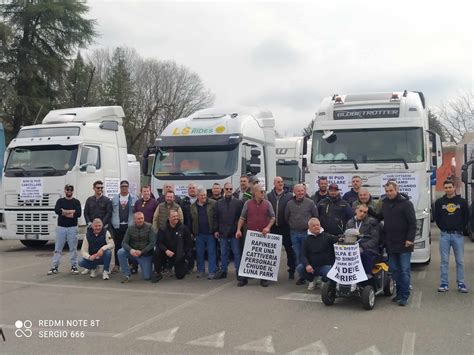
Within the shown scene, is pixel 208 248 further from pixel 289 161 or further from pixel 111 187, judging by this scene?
pixel 289 161

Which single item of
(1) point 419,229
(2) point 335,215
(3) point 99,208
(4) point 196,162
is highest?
(4) point 196,162

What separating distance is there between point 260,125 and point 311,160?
362cm

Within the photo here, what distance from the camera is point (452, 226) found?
8.29 meters

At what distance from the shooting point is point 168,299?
8219 mm

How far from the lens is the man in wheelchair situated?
24.9ft

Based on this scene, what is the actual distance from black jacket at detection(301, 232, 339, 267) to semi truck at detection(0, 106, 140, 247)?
7.36 meters

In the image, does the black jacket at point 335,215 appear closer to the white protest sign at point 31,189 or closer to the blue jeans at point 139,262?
the blue jeans at point 139,262

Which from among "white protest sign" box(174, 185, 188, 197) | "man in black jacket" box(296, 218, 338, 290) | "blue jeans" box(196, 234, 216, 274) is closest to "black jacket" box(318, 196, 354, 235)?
"man in black jacket" box(296, 218, 338, 290)

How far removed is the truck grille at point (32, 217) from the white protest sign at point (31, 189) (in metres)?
0.43

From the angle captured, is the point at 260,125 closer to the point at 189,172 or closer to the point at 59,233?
the point at 189,172

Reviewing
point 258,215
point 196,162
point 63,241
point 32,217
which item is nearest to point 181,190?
point 196,162

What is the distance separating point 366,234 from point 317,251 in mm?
863

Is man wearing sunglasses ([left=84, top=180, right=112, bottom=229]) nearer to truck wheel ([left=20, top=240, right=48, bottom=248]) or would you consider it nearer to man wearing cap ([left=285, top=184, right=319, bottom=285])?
man wearing cap ([left=285, top=184, right=319, bottom=285])
